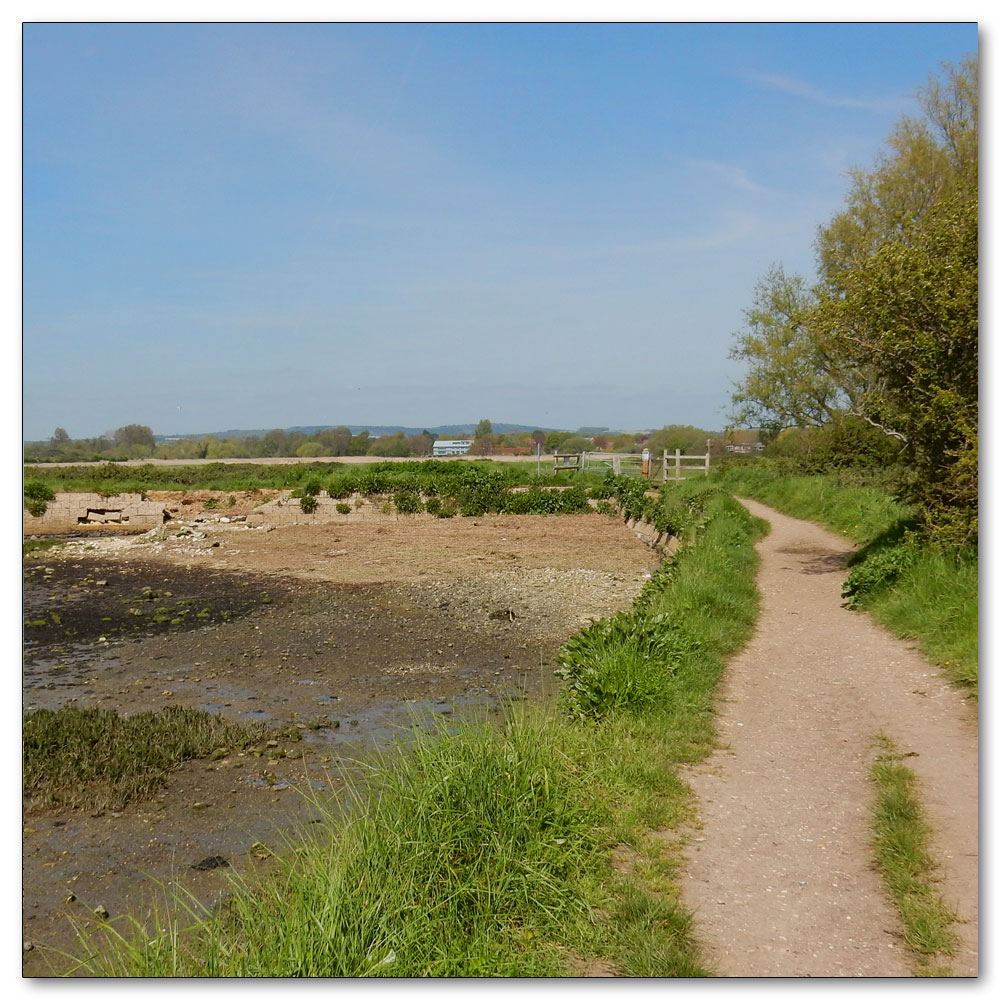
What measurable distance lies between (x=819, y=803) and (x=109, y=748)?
528cm

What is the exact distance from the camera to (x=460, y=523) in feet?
80.9

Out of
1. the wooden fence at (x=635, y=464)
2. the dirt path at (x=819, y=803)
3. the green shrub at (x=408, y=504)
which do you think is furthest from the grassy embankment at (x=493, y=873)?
the wooden fence at (x=635, y=464)

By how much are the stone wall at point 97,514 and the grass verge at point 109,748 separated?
774 inches

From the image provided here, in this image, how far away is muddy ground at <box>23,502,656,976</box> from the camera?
512 cm

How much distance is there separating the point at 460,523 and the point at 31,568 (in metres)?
11.3

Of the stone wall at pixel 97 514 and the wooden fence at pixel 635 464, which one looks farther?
the wooden fence at pixel 635 464

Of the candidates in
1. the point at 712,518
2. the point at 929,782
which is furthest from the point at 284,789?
the point at 712,518

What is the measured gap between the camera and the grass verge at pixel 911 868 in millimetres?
3055

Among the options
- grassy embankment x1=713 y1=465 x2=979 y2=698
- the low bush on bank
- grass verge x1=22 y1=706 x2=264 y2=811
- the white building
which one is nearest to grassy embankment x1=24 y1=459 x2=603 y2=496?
the low bush on bank

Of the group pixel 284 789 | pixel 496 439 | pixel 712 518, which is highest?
pixel 496 439

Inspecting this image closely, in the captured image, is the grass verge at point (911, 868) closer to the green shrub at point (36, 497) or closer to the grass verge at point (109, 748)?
the grass verge at point (109, 748)

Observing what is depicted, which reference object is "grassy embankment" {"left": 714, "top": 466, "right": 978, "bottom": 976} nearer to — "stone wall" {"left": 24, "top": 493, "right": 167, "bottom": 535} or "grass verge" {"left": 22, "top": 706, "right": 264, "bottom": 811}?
"grass verge" {"left": 22, "top": 706, "right": 264, "bottom": 811}

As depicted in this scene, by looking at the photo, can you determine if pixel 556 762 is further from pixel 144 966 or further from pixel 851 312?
pixel 851 312

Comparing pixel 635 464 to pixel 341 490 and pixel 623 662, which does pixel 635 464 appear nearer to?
pixel 341 490
